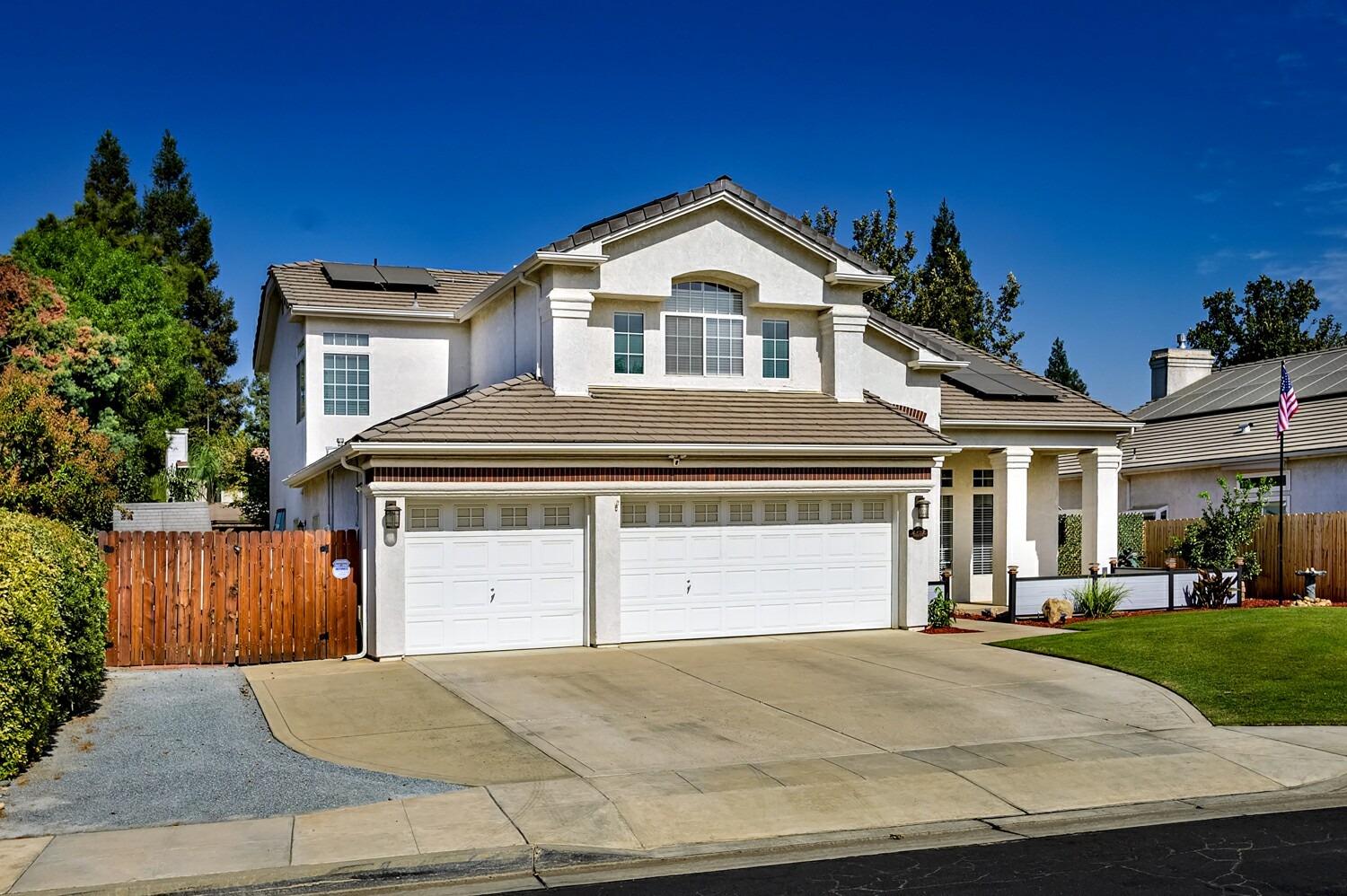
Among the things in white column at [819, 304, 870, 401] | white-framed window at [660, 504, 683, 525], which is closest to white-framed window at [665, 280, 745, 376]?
white column at [819, 304, 870, 401]

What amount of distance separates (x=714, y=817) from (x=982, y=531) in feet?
57.6

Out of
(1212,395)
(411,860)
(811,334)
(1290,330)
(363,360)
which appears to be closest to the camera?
(411,860)

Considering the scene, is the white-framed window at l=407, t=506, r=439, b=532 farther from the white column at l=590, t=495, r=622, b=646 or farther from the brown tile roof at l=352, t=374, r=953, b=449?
the white column at l=590, t=495, r=622, b=646

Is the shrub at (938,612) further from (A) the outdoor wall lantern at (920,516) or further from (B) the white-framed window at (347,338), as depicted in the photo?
(B) the white-framed window at (347,338)

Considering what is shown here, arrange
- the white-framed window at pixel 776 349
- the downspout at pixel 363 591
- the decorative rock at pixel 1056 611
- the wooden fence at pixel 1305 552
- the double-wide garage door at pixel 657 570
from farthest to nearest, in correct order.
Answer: the wooden fence at pixel 1305 552 → the decorative rock at pixel 1056 611 → the white-framed window at pixel 776 349 → the double-wide garage door at pixel 657 570 → the downspout at pixel 363 591

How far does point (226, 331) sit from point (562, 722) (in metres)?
61.0

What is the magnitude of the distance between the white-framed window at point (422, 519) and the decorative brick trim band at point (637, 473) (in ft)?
1.76

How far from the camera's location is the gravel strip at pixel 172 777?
932cm

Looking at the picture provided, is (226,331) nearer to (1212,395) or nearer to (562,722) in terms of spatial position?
(1212,395)

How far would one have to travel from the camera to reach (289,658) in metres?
17.2

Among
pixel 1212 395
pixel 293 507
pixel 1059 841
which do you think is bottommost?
pixel 1059 841

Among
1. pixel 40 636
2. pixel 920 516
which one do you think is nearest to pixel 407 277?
pixel 920 516

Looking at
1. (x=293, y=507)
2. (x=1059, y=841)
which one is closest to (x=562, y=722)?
(x=1059, y=841)

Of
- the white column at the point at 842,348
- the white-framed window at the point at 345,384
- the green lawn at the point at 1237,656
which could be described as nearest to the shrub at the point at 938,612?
the green lawn at the point at 1237,656
